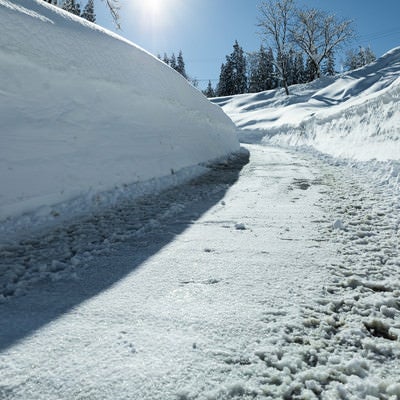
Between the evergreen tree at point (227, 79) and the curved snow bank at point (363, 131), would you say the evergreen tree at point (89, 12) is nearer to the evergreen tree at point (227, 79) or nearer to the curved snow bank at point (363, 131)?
the evergreen tree at point (227, 79)

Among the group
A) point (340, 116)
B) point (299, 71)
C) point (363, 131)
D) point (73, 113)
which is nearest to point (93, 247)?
point (73, 113)

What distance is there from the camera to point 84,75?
17.7 ft

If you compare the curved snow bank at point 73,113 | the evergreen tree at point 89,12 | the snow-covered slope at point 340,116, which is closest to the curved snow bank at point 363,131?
the snow-covered slope at point 340,116

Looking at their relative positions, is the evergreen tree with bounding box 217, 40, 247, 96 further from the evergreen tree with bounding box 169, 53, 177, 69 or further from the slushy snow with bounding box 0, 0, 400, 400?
the slushy snow with bounding box 0, 0, 400, 400

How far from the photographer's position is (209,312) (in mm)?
1982

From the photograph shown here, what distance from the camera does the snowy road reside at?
1460 millimetres

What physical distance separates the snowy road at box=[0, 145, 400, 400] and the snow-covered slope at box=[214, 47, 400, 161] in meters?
4.91

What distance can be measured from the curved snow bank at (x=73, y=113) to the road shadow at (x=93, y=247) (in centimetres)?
79

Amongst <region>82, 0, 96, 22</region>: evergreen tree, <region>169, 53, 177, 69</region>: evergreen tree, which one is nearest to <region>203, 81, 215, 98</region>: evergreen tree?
<region>169, 53, 177, 69</region>: evergreen tree

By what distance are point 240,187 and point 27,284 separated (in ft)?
13.7

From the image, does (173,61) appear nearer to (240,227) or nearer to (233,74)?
(233,74)

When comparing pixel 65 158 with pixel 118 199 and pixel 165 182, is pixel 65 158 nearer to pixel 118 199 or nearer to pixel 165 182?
pixel 118 199

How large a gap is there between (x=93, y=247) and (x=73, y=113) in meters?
2.71

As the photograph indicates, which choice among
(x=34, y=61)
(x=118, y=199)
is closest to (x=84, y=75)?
(x=34, y=61)
